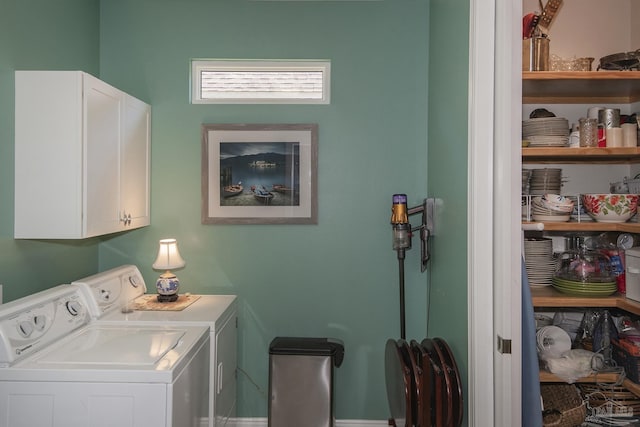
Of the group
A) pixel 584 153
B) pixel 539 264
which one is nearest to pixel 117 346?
pixel 539 264

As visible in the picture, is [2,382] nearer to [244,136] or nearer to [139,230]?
[139,230]

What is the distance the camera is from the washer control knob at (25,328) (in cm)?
178

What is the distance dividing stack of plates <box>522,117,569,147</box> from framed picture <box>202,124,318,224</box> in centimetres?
133

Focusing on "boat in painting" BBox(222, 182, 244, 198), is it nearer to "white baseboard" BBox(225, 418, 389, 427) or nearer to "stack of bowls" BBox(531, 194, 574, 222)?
"white baseboard" BBox(225, 418, 389, 427)

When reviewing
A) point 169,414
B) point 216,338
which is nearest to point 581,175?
point 216,338

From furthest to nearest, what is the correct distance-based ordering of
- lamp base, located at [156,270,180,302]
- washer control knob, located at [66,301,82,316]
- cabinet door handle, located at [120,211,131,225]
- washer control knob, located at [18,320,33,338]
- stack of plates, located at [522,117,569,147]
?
lamp base, located at [156,270,180,302]
cabinet door handle, located at [120,211,131,225]
stack of plates, located at [522,117,569,147]
washer control knob, located at [66,301,82,316]
washer control knob, located at [18,320,33,338]

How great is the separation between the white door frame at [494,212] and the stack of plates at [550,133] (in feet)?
2.06

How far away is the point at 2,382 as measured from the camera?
164 cm

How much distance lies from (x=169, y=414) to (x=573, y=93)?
8.49 ft

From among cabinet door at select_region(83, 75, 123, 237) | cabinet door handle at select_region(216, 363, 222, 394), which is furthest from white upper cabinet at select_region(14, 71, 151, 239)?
cabinet door handle at select_region(216, 363, 222, 394)

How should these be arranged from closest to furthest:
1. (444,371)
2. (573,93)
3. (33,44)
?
(444,371)
(33,44)
(573,93)

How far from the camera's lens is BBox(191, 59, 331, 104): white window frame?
290cm

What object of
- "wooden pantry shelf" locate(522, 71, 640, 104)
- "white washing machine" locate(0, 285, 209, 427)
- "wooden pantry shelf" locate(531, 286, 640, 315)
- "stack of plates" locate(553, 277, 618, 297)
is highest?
"wooden pantry shelf" locate(522, 71, 640, 104)

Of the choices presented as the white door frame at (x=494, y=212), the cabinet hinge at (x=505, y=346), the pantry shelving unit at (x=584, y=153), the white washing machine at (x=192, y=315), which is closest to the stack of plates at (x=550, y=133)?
the pantry shelving unit at (x=584, y=153)
